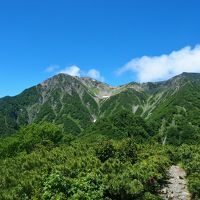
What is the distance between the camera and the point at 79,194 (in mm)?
37344

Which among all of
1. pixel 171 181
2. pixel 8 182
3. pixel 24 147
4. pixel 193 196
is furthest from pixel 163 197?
pixel 24 147

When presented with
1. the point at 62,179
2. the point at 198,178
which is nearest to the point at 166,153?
the point at 198,178

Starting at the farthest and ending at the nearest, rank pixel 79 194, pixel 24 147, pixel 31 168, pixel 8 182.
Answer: pixel 24 147, pixel 31 168, pixel 8 182, pixel 79 194

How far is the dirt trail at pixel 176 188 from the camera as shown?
1958 inches

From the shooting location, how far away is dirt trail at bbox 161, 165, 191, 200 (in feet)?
163

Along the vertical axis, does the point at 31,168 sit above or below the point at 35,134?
below

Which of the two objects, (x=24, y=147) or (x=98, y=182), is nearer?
(x=98, y=182)

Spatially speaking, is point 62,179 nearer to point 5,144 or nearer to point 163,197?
point 163,197

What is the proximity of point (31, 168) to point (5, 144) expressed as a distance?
65.6 metres

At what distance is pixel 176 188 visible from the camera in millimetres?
53906

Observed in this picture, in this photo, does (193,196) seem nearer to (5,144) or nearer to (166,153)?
(166,153)

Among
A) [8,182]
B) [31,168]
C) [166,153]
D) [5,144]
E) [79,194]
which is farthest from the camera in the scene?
[5,144]

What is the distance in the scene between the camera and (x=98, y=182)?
144ft

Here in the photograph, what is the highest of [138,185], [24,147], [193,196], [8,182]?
[24,147]
